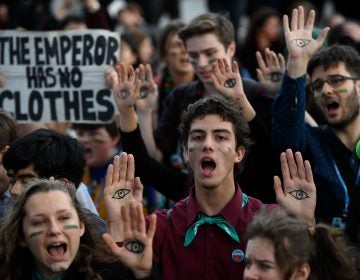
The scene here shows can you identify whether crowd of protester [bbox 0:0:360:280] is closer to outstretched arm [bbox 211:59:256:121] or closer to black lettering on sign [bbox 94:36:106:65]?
outstretched arm [bbox 211:59:256:121]

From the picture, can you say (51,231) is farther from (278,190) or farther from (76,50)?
(76,50)

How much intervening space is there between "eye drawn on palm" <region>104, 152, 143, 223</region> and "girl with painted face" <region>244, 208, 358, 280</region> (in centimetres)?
78

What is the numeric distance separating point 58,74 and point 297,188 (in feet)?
8.99

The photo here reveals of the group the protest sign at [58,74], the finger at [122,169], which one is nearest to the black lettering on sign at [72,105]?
the protest sign at [58,74]

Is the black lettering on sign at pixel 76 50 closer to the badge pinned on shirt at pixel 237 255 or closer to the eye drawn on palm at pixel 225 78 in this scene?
the eye drawn on palm at pixel 225 78

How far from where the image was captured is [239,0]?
45.2 ft

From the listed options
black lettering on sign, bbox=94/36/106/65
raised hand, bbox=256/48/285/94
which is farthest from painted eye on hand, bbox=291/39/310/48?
black lettering on sign, bbox=94/36/106/65

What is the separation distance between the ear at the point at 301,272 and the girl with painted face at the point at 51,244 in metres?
0.72

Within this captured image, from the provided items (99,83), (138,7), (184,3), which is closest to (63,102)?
(99,83)

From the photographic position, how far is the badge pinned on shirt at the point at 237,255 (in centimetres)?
598

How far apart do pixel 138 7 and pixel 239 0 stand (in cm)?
150

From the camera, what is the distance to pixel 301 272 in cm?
562

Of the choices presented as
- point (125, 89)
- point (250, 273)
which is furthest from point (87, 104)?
point (250, 273)

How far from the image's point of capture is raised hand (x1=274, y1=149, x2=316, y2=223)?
621cm
